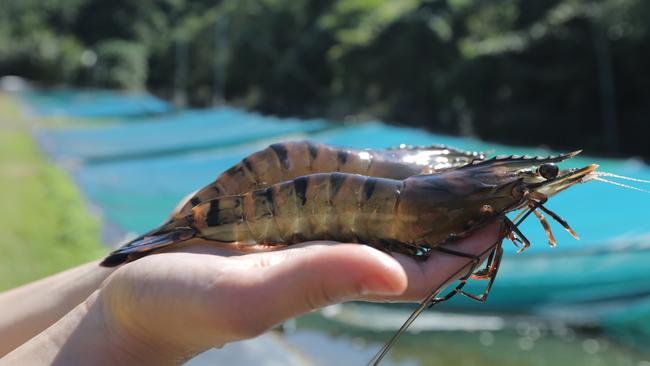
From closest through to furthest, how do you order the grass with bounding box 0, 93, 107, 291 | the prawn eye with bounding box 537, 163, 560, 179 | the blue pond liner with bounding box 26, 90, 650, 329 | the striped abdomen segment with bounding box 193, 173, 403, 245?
1. the prawn eye with bounding box 537, 163, 560, 179
2. the striped abdomen segment with bounding box 193, 173, 403, 245
3. the blue pond liner with bounding box 26, 90, 650, 329
4. the grass with bounding box 0, 93, 107, 291

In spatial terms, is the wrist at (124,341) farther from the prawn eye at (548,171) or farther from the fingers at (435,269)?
the prawn eye at (548,171)

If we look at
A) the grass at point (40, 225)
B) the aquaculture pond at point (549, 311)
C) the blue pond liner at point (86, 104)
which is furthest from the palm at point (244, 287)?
the blue pond liner at point (86, 104)

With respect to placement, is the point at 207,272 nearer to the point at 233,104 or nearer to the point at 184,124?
the point at 184,124

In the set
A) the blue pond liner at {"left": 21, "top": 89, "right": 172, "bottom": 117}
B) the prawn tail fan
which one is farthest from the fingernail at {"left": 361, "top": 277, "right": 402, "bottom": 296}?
the blue pond liner at {"left": 21, "top": 89, "right": 172, "bottom": 117}

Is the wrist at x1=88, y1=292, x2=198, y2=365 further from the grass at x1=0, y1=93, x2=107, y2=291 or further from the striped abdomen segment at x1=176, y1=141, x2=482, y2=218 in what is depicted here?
the grass at x1=0, y1=93, x2=107, y2=291

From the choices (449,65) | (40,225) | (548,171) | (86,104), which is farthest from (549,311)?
(86,104)
